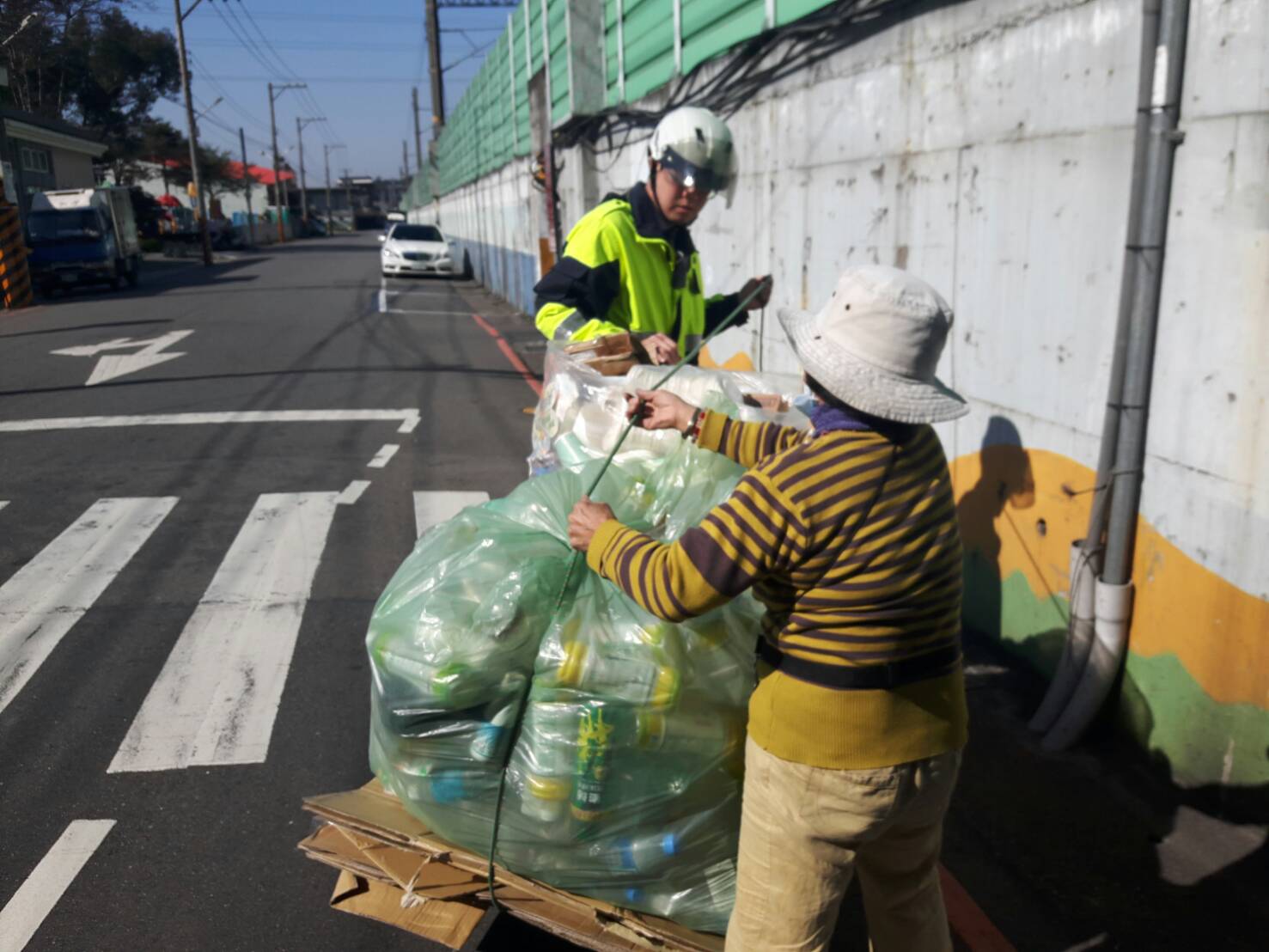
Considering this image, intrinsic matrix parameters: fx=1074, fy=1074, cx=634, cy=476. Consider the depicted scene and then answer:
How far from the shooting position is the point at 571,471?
9.30ft

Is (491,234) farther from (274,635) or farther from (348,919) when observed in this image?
(348,919)

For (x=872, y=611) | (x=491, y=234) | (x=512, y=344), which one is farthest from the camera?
(x=491, y=234)

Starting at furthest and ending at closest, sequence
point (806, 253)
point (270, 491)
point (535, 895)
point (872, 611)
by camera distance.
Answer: point (270, 491)
point (806, 253)
point (535, 895)
point (872, 611)

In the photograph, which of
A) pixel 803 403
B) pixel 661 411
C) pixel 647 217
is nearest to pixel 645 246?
pixel 647 217

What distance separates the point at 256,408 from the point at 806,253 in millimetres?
6286

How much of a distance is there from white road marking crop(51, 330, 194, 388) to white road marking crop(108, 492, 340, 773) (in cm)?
695

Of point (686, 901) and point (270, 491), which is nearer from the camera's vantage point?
point (686, 901)

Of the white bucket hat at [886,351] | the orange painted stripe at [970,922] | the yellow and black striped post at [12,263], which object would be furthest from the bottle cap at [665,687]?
the yellow and black striped post at [12,263]

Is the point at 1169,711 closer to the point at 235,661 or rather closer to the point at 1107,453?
the point at 1107,453

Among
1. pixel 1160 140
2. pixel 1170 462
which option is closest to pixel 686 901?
pixel 1170 462

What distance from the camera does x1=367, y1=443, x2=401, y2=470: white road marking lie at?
27.5ft

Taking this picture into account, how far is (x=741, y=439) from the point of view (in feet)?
8.95

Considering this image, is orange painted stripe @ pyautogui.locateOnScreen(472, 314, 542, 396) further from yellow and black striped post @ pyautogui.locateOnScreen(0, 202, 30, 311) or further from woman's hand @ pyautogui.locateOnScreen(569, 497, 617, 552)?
yellow and black striped post @ pyautogui.locateOnScreen(0, 202, 30, 311)

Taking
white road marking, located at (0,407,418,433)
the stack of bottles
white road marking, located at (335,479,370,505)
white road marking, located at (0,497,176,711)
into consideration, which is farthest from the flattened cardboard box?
white road marking, located at (0,407,418,433)
